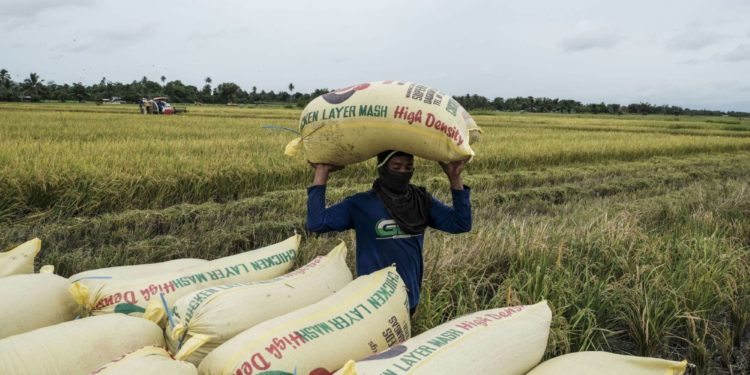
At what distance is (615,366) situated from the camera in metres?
1.73

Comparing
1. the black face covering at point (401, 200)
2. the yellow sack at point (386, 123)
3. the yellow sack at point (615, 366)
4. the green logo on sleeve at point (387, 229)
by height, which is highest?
the yellow sack at point (386, 123)

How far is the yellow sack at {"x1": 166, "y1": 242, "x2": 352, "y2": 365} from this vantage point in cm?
178

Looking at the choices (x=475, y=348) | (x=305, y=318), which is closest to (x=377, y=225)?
(x=305, y=318)

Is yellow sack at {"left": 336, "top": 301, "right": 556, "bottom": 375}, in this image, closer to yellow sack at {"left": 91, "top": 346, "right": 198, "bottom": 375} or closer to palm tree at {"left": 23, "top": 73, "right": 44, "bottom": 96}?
yellow sack at {"left": 91, "top": 346, "right": 198, "bottom": 375}

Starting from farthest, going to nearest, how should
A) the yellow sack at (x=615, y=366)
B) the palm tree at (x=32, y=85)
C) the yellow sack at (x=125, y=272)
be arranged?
the palm tree at (x=32, y=85) < the yellow sack at (x=125, y=272) < the yellow sack at (x=615, y=366)

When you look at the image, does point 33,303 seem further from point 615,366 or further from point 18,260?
point 615,366

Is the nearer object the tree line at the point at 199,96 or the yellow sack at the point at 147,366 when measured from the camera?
the yellow sack at the point at 147,366

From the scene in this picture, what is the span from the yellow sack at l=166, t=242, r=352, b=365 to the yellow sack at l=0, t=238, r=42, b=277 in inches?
40.8

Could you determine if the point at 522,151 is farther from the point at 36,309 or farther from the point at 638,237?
the point at 36,309

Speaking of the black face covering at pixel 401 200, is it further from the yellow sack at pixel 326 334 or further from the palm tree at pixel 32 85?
the palm tree at pixel 32 85

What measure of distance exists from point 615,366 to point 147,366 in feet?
4.96

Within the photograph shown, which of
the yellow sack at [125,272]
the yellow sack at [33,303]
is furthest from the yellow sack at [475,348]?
the yellow sack at [125,272]

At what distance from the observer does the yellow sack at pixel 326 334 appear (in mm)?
1599

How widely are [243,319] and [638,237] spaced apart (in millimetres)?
3420
